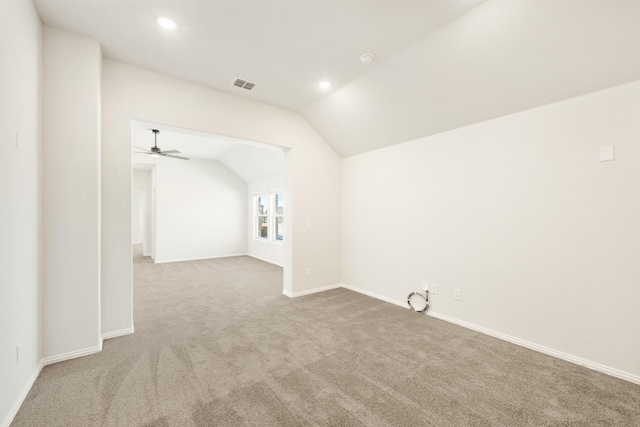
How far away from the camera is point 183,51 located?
8.80 feet

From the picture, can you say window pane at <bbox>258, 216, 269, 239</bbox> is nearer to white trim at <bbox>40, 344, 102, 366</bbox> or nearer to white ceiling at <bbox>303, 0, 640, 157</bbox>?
white ceiling at <bbox>303, 0, 640, 157</bbox>

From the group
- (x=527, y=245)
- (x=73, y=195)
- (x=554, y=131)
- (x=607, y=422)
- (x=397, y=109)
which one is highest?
(x=397, y=109)

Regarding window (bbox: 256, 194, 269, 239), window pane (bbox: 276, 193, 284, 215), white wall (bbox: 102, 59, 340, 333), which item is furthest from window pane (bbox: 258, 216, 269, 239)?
white wall (bbox: 102, 59, 340, 333)

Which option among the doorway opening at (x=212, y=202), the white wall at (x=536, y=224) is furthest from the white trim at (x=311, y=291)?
the doorway opening at (x=212, y=202)

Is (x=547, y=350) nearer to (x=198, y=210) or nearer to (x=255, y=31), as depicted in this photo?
(x=255, y=31)

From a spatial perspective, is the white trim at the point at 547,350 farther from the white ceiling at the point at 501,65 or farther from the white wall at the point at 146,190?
the white wall at the point at 146,190

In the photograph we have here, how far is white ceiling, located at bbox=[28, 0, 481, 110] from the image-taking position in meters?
2.09

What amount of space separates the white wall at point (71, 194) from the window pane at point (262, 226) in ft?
17.9

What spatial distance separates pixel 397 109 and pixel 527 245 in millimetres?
2083

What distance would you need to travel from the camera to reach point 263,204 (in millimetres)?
8156

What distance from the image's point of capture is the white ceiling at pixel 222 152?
5.91 m

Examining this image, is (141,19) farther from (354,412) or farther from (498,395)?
(498,395)

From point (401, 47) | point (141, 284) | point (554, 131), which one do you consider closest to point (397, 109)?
point (401, 47)

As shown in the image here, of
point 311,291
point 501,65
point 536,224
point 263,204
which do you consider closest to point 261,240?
point 263,204
